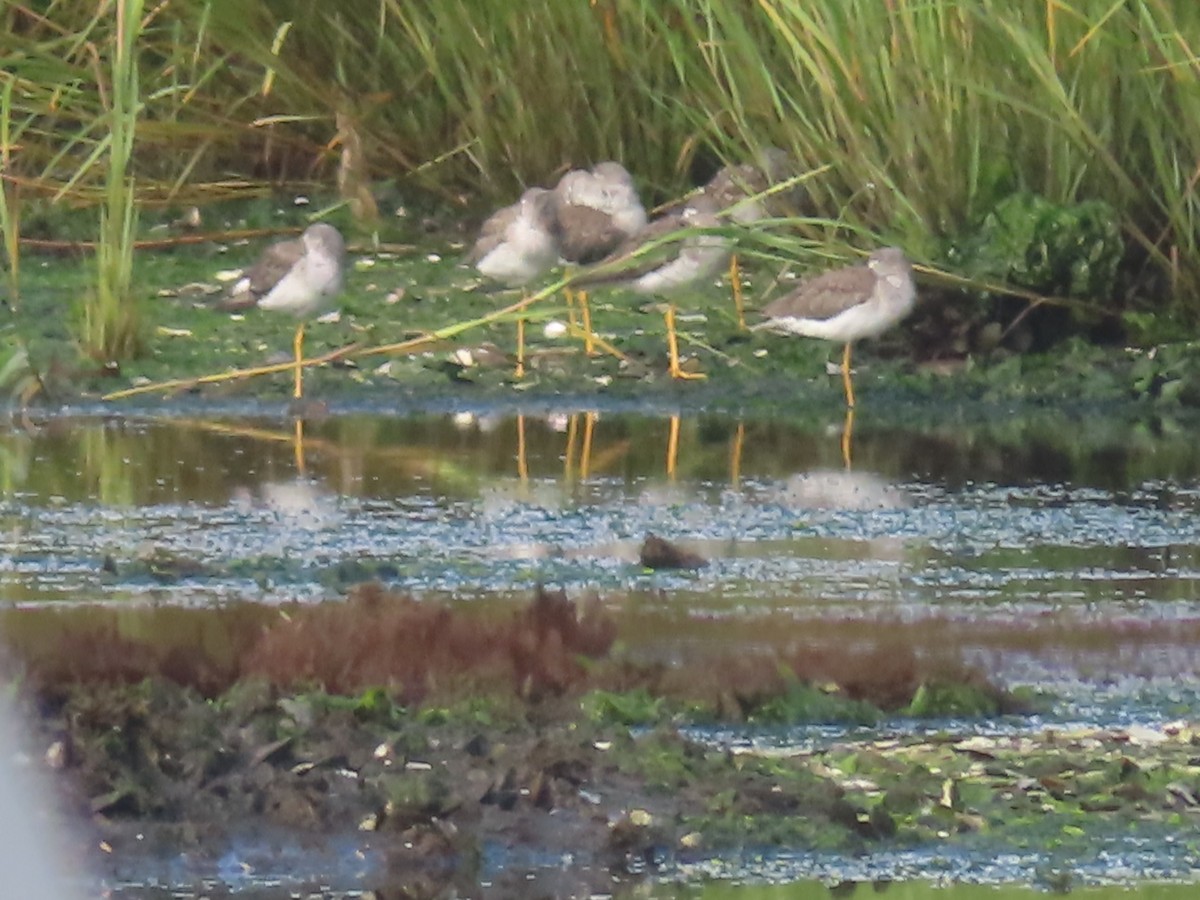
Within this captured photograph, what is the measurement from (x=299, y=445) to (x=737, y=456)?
1445mm

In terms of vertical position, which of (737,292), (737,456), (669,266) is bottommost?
(737,456)

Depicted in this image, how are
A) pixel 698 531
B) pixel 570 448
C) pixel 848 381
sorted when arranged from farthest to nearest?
pixel 848 381
pixel 570 448
pixel 698 531

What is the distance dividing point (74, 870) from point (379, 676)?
109 cm

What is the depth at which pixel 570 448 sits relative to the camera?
9.04m

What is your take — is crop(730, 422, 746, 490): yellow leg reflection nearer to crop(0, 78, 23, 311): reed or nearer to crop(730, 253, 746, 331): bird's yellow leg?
crop(730, 253, 746, 331): bird's yellow leg

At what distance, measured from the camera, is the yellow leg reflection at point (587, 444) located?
8.56m

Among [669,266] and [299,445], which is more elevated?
[669,266]

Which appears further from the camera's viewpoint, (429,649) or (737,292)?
(737,292)

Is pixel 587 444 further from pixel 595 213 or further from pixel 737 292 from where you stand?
pixel 595 213

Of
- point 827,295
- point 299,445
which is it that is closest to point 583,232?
point 827,295

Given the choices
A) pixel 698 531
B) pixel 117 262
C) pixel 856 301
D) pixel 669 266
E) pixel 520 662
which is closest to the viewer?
pixel 520 662

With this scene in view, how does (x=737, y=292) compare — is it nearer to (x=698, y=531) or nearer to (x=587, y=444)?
(x=587, y=444)

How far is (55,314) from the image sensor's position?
10.9m

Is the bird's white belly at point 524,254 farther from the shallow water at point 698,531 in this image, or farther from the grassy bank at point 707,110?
the shallow water at point 698,531
